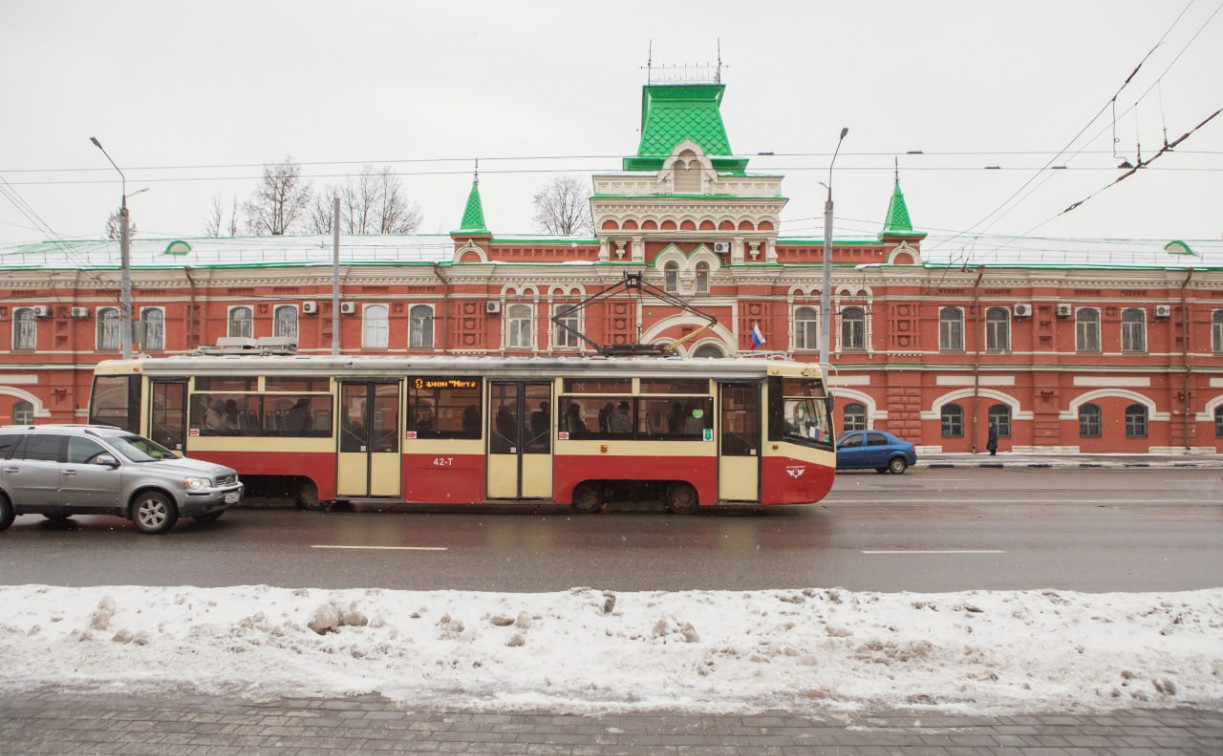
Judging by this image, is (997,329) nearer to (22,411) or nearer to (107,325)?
(107,325)

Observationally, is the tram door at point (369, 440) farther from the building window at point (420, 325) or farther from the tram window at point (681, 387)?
the building window at point (420, 325)

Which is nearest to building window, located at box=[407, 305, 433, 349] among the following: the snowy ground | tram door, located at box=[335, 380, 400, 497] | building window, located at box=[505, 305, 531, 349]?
building window, located at box=[505, 305, 531, 349]

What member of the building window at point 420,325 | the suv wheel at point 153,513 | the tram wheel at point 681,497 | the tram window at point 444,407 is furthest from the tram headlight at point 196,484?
the building window at point 420,325

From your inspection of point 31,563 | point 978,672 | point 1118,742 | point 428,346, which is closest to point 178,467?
point 31,563

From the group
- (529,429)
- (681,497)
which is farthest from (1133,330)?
(529,429)

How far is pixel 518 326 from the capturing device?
32.1 m

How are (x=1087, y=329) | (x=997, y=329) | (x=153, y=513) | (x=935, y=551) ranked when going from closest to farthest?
(x=935, y=551)
(x=153, y=513)
(x=997, y=329)
(x=1087, y=329)

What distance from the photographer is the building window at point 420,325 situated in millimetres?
31953

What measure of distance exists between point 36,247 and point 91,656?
3905 centimetres

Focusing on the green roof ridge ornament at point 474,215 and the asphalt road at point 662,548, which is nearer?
the asphalt road at point 662,548

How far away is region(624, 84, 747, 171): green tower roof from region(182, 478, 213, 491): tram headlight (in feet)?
81.2

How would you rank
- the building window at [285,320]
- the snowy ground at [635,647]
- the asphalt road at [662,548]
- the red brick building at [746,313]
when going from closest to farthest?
the snowy ground at [635,647], the asphalt road at [662,548], the red brick building at [746,313], the building window at [285,320]

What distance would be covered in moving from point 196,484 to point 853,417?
25.7m

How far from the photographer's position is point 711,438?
44.4ft
